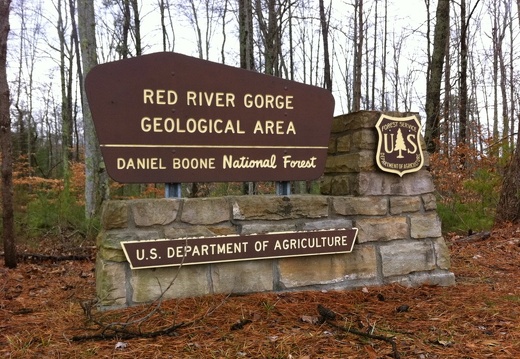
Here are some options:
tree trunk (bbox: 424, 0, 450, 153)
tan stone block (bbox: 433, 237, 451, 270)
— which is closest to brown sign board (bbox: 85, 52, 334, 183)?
tan stone block (bbox: 433, 237, 451, 270)

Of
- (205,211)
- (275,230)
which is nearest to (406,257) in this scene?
(275,230)

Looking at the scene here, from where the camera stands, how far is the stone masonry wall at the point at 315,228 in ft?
10.6

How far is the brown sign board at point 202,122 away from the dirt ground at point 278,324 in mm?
1070

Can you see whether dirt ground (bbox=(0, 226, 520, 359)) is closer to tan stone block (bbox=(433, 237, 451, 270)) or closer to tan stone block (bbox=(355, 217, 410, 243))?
tan stone block (bbox=(433, 237, 451, 270))

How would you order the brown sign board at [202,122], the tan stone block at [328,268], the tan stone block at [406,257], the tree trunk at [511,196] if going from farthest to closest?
1. the tree trunk at [511,196]
2. the tan stone block at [406,257]
3. the tan stone block at [328,268]
4. the brown sign board at [202,122]

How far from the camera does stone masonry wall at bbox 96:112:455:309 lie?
128 inches

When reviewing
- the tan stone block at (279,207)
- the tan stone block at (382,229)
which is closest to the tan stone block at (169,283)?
the tan stone block at (279,207)

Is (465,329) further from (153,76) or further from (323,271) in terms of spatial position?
(153,76)

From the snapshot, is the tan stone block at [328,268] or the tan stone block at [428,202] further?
the tan stone block at [428,202]

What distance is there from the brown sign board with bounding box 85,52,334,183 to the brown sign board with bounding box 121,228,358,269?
0.52m

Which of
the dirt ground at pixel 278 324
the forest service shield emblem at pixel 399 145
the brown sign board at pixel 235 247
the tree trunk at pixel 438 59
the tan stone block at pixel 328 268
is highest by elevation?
the tree trunk at pixel 438 59

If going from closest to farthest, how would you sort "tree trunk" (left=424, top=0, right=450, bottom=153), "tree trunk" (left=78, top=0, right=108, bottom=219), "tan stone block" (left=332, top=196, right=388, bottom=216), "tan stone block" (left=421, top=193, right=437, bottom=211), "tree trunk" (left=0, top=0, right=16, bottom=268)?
1. "tan stone block" (left=332, top=196, right=388, bottom=216)
2. "tan stone block" (left=421, top=193, right=437, bottom=211)
3. "tree trunk" (left=0, top=0, right=16, bottom=268)
4. "tree trunk" (left=78, top=0, right=108, bottom=219)
5. "tree trunk" (left=424, top=0, right=450, bottom=153)

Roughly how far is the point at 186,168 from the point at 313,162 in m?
1.21

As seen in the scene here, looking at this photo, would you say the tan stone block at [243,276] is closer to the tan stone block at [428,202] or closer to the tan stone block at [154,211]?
the tan stone block at [154,211]
